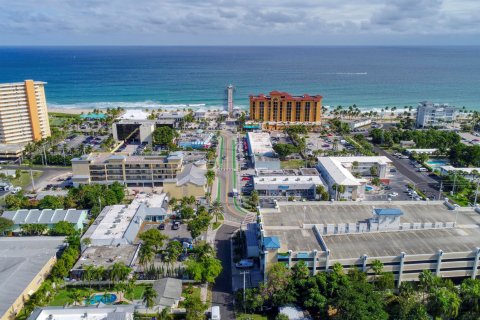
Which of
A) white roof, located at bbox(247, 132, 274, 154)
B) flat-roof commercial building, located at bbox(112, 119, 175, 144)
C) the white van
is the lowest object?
the white van

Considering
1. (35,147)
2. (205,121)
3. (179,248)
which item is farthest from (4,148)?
(179,248)

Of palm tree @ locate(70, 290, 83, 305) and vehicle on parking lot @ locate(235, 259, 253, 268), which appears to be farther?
vehicle on parking lot @ locate(235, 259, 253, 268)

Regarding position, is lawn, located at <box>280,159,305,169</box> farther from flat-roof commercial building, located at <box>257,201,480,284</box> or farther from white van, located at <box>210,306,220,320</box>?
white van, located at <box>210,306,220,320</box>

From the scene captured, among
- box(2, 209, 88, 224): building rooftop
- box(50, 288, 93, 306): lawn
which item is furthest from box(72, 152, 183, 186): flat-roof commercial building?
box(50, 288, 93, 306): lawn

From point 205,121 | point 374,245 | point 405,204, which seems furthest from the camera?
point 205,121

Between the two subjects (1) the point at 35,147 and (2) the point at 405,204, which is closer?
(2) the point at 405,204

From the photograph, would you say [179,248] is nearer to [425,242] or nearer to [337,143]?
[425,242]
